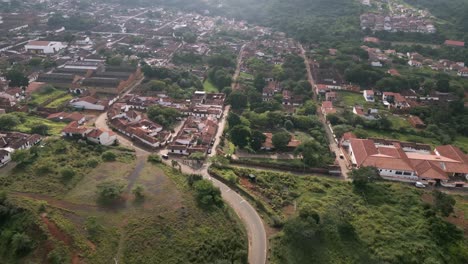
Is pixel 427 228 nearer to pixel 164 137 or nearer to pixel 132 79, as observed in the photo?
pixel 164 137

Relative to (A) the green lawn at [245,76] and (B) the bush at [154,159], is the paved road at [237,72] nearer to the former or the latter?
(A) the green lawn at [245,76]

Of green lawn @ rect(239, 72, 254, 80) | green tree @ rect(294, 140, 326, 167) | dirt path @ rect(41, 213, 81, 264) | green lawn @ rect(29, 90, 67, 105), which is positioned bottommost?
green lawn @ rect(29, 90, 67, 105)

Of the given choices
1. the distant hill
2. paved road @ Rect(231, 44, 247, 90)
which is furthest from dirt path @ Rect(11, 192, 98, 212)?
the distant hill

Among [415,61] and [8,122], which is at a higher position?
[415,61]

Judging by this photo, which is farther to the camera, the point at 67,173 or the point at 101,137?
the point at 101,137

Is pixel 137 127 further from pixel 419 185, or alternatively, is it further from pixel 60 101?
pixel 419 185

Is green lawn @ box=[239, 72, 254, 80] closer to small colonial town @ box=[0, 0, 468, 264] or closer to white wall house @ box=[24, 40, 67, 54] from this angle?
small colonial town @ box=[0, 0, 468, 264]

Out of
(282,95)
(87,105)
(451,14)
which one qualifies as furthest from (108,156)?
(451,14)
